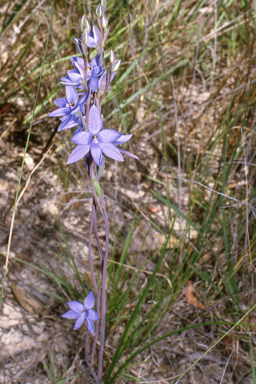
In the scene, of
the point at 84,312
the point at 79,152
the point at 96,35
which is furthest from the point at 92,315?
the point at 96,35

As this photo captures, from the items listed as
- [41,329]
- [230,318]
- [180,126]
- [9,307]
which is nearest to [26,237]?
[9,307]

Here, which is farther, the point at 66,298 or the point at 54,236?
the point at 54,236

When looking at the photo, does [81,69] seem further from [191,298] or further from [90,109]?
[191,298]

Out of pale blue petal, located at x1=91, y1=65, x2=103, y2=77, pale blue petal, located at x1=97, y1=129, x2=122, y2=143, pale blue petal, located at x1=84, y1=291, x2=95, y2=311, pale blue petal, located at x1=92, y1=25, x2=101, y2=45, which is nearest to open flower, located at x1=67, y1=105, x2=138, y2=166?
pale blue petal, located at x1=97, y1=129, x2=122, y2=143

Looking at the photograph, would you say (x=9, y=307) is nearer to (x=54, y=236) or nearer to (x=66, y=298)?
(x=66, y=298)

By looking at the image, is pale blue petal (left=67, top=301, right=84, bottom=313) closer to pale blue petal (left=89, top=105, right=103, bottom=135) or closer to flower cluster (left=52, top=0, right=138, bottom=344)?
flower cluster (left=52, top=0, right=138, bottom=344)

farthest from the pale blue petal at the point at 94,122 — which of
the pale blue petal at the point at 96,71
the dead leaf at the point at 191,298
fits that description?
the dead leaf at the point at 191,298

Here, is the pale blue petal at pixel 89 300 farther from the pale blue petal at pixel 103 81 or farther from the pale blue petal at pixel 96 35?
the pale blue petal at pixel 96 35

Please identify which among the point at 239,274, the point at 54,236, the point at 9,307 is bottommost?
the point at 239,274
